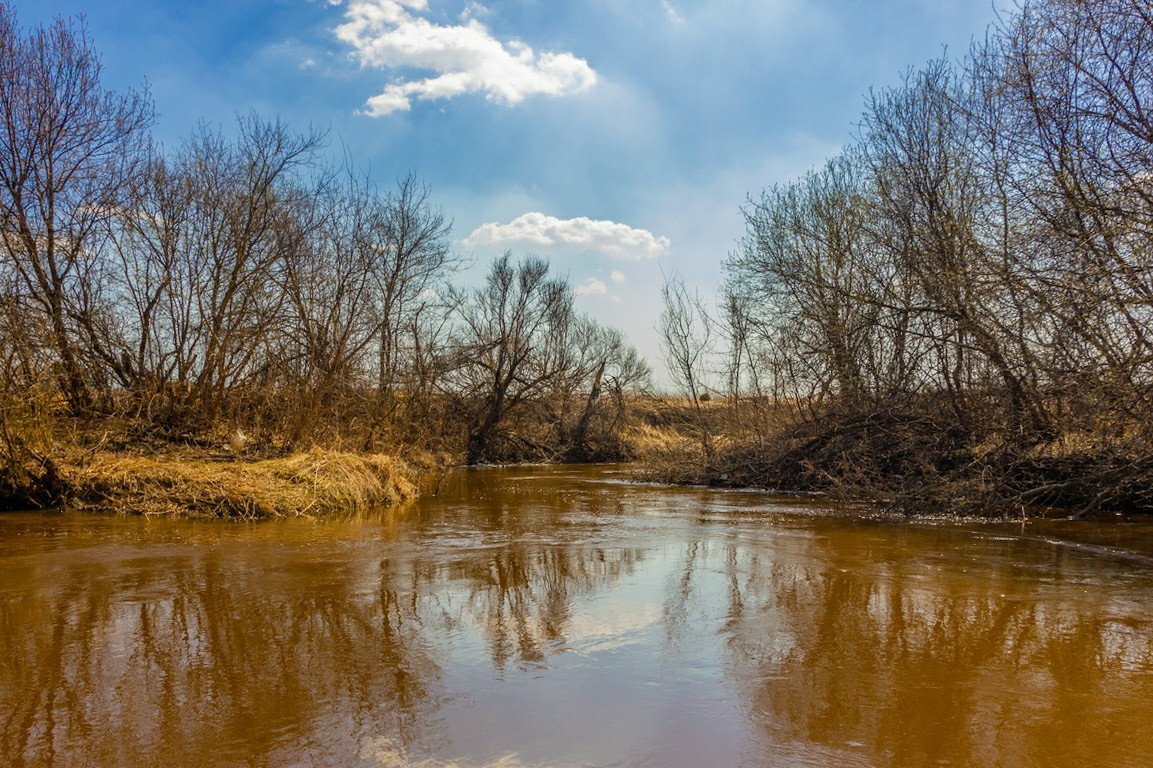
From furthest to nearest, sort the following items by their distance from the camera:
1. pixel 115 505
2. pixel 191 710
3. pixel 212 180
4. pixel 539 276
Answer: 1. pixel 539 276
2. pixel 212 180
3. pixel 115 505
4. pixel 191 710

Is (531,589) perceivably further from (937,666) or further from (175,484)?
(175,484)

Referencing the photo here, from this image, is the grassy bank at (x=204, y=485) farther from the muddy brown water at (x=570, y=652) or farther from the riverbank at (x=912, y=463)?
the riverbank at (x=912, y=463)

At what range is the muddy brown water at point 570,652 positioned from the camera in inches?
135

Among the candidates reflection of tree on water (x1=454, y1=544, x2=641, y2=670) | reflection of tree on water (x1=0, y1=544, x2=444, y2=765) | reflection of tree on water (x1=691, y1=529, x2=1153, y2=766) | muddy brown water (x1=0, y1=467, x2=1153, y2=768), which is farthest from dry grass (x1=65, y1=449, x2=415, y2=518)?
reflection of tree on water (x1=691, y1=529, x2=1153, y2=766)

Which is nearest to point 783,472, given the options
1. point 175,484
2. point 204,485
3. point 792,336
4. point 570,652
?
point 792,336

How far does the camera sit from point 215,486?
11.2m

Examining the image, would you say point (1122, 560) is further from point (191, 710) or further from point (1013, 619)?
point (191, 710)

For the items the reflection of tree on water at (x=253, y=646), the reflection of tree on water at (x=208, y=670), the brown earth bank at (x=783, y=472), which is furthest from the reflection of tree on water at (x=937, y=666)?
the brown earth bank at (x=783, y=472)

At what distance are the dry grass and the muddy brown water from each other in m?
1.90

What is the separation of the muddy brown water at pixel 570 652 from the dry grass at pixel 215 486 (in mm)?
1900

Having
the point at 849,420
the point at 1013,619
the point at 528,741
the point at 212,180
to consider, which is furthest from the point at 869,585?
the point at 212,180

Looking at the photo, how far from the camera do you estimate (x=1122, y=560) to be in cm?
795

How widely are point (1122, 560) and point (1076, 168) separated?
497 centimetres

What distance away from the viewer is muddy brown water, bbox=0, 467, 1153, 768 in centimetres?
343
